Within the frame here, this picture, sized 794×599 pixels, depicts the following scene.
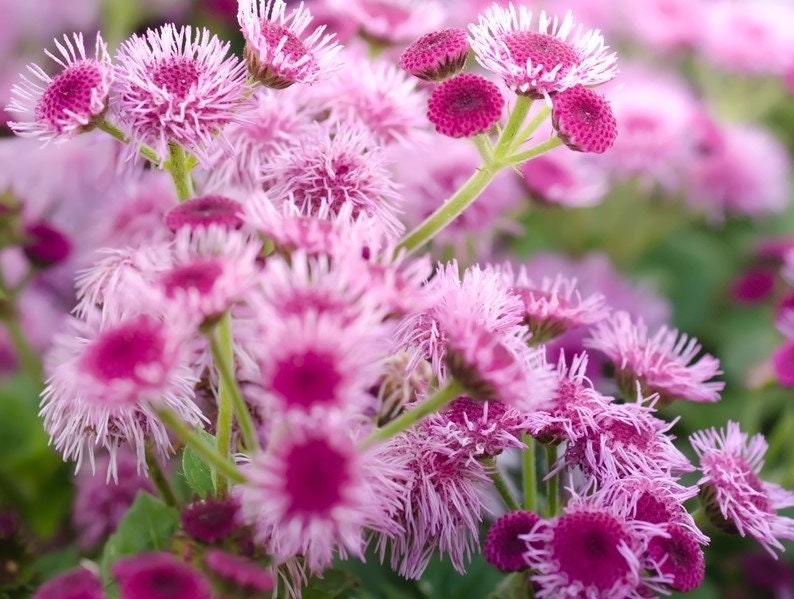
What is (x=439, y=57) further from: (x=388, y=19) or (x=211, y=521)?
(x=211, y=521)

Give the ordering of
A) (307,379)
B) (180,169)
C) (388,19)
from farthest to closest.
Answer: (388,19)
(180,169)
(307,379)

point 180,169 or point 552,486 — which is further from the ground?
point 180,169

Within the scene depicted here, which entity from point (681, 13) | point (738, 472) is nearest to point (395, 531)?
point (738, 472)

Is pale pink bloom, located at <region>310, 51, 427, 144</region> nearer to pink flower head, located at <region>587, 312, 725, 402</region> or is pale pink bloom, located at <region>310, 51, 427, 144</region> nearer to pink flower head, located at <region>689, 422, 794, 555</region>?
pink flower head, located at <region>587, 312, 725, 402</region>

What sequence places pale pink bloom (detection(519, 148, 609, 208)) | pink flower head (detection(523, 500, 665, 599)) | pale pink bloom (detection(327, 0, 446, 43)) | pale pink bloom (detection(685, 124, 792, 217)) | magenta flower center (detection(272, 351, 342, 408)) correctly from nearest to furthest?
1. magenta flower center (detection(272, 351, 342, 408))
2. pink flower head (detection(523, 500, 665, 599))
3. pale pink bloom (detection(327, 0, 446, 43))
4. pale pink bloom (detection(519, 148, 609, 208))
5. pale pink bloom (detection(685, 124, 792, 217))

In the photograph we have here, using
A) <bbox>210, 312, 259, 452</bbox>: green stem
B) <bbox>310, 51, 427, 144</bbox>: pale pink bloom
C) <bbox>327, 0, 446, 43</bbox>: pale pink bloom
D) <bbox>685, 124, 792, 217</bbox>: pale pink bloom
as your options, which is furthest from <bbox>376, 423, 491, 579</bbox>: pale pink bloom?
<bbox>685, 124, 792, 217</bbox>: pale pink bloom

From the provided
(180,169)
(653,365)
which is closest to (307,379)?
(180,169)

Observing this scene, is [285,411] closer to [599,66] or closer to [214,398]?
[214,398]
